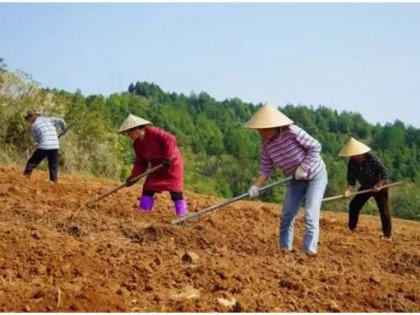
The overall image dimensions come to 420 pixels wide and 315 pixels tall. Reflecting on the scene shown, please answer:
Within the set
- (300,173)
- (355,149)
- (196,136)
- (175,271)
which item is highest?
(196,136)

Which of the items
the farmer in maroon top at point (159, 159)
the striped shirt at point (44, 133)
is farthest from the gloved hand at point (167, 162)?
the striped shirt at point (44, 133)

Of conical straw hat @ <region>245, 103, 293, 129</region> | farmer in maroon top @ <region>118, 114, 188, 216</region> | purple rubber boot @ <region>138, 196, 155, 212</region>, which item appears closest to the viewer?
→ conical straw hat @ <region>245, 103, 293, 129</region>

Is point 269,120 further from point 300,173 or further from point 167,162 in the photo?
point 167,162

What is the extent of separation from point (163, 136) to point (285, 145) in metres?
1.94

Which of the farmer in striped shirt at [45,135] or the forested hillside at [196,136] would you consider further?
the forested hillside at [196,136]

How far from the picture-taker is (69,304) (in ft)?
12.4

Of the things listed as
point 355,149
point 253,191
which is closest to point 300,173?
point 253,191

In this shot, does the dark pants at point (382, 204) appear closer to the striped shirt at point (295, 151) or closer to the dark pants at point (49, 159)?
the striped shirt at point (295, 151)

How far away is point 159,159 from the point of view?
24.9ft

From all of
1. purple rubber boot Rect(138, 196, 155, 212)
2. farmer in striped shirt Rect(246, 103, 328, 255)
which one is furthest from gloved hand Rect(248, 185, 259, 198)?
purple rubber boot Rect(138, 196, 155, 212)

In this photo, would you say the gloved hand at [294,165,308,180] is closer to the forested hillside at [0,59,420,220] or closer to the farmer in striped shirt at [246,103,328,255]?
the farmer in striped shirt at [246,103,328,255]

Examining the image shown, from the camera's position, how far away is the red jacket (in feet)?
24.5

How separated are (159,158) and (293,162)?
2.09 metres

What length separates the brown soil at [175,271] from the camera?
3.98 meters
